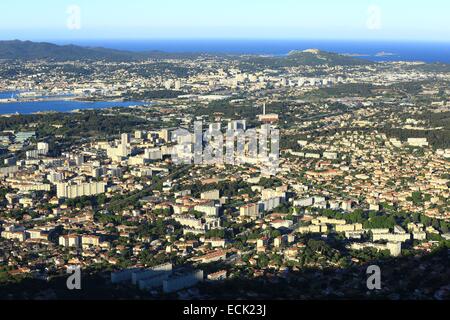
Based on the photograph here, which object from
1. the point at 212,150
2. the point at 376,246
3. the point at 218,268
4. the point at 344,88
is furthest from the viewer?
the point at 344,88

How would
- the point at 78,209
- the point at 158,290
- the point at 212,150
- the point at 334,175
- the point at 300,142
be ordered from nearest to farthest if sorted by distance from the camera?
the point at 158,290
the point at 78,209
the point at 334,175
the point at 212,150
the point at 300,142

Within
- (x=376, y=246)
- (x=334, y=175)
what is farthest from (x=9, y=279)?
(x=334, y=175)

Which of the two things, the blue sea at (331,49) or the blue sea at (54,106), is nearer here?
the blue sea at (54,106)

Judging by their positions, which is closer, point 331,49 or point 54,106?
point 54,106

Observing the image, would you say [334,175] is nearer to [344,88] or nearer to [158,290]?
[158,290]

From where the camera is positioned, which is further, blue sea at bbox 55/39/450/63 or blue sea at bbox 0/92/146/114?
blue sea at bbox 55/39/450/63

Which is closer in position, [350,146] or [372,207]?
[372,207]
